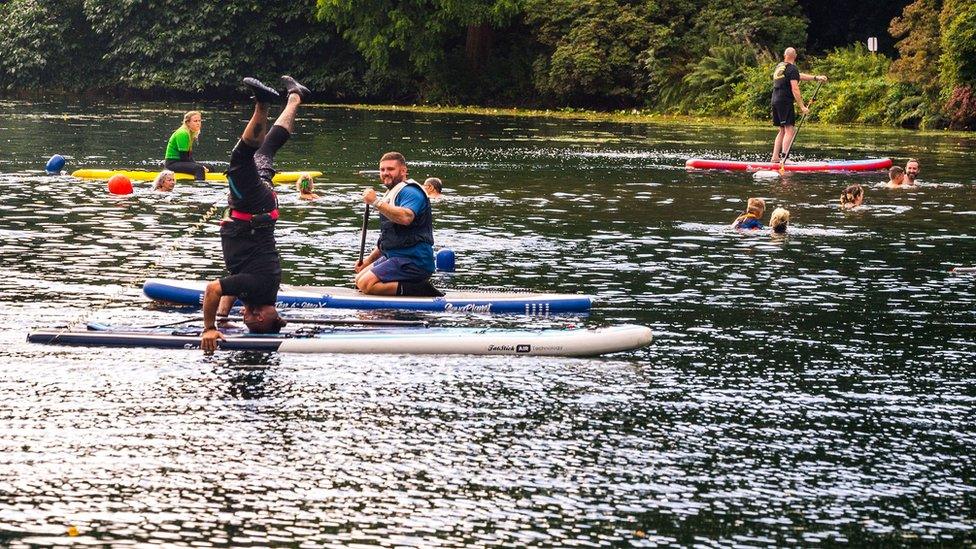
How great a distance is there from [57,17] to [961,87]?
1739 inches

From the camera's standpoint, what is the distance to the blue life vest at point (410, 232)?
1483 cm

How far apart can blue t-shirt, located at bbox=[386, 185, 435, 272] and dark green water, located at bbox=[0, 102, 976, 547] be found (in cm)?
76

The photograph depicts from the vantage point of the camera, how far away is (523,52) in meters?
62.8

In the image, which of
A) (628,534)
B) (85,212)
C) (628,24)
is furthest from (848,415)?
(628,24)

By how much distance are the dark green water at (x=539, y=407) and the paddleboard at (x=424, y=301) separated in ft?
0.88

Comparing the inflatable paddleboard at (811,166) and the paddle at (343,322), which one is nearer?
the paddle at (343,322)

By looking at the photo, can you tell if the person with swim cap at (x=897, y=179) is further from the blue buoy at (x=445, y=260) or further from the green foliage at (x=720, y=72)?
the green foliage at (x=720, y=72)

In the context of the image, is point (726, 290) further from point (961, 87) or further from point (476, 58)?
point (476, 58)

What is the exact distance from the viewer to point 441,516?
8414mm

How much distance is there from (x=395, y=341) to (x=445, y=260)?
15.4ft

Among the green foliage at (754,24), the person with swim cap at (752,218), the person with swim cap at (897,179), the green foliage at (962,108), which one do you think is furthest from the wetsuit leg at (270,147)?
the green foliage at (754,24)

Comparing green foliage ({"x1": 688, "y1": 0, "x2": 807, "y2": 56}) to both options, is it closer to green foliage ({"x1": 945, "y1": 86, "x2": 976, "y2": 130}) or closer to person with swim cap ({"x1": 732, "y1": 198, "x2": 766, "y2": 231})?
green foliage ({"x1": 945, "y1": 86, "x2": 976, "y2": 130})

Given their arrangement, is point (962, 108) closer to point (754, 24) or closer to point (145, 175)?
point (754, 24)

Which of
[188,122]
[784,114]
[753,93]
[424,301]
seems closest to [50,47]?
[753,93]
